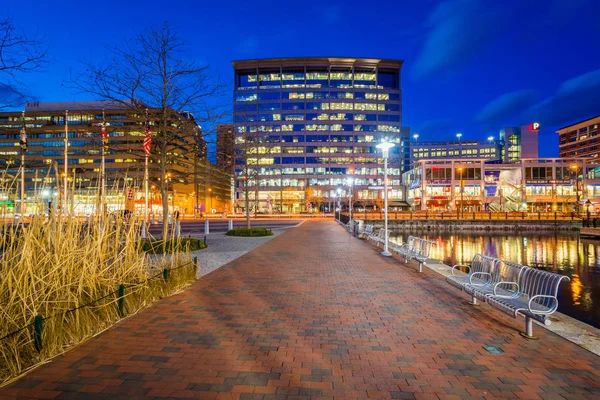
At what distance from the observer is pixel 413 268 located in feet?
35.4

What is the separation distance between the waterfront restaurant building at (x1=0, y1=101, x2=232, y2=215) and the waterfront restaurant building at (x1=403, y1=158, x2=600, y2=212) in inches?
1730

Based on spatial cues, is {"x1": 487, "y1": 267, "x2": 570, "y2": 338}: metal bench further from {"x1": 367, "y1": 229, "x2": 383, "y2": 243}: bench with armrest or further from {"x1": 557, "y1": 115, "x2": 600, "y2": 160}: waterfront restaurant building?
{"x1": 557, "y1": 115, "x2": 600, "y2": 160}: waterfront restaurant building

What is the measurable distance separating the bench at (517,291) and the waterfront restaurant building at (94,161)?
6.50m

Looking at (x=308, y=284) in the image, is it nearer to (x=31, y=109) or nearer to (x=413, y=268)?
(x=413, y=268)

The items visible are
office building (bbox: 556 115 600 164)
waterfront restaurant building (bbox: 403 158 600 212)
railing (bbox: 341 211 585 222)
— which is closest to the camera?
railing (bbox: 341 211 585 222)

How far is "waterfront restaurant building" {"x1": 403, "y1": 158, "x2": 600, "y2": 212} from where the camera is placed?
7281 cm

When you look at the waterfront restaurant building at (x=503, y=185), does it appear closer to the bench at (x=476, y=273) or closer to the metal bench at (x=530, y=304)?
the bench at (x=476, y=273)

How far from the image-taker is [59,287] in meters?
4.87

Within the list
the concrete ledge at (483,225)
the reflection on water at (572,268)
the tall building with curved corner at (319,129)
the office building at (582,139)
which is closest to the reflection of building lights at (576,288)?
the reflection on water at (572,268)

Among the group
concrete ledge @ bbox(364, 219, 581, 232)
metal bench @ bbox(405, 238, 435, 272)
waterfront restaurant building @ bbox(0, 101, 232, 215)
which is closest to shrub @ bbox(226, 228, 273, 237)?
waterfront restaurant building @ bbox(0, 101, 232, 215)

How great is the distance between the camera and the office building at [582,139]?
368ft

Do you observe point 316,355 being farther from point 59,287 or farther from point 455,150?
point 455,150

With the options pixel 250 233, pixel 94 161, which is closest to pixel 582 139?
pixel 250 233

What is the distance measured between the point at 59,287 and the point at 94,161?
300 ft
